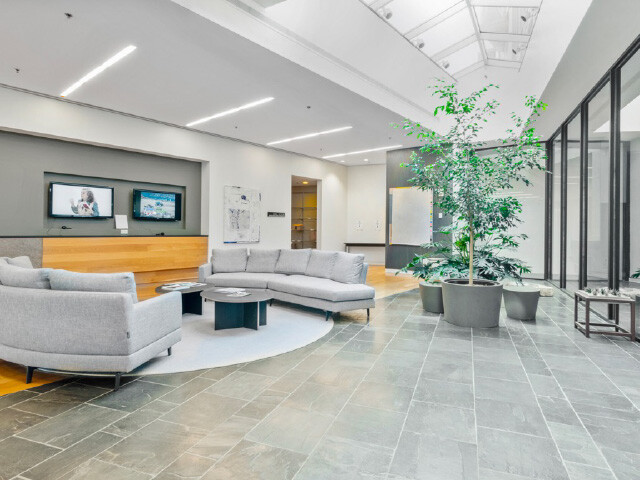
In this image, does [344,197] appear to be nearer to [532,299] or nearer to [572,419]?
[532,299]

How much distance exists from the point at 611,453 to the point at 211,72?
5.69 meters

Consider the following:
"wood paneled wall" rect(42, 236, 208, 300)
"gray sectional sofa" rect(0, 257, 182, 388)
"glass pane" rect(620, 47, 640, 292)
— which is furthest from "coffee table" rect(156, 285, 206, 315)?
"glass pane" rect(620, 47, 640, 292)

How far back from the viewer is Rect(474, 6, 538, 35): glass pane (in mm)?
5746

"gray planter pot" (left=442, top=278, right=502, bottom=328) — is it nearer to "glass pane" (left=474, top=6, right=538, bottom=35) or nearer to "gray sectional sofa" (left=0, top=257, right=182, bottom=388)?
"gray sectional sofa" (left=0, top=257, right=182, bottom=388)

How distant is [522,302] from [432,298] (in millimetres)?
1143

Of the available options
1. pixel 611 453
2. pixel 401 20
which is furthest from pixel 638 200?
pixel 401 20

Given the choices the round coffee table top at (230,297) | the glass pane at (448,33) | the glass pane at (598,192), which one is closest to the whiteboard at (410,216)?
the glass pane at (448,33)

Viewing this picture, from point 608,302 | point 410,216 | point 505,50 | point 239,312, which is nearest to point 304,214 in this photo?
point 410,216

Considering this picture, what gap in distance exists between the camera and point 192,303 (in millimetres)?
5316

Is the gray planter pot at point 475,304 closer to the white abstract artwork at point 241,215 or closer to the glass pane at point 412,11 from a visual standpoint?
the glass pane at point 412,11

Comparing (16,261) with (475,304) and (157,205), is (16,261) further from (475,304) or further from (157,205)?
(475,304)

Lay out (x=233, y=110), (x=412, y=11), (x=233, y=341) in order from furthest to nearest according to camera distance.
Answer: (x=233, y=110)
(x=412, y=11)
(x=233, y=341)

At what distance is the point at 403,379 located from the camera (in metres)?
3.06

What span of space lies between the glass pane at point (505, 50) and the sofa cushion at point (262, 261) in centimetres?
547
